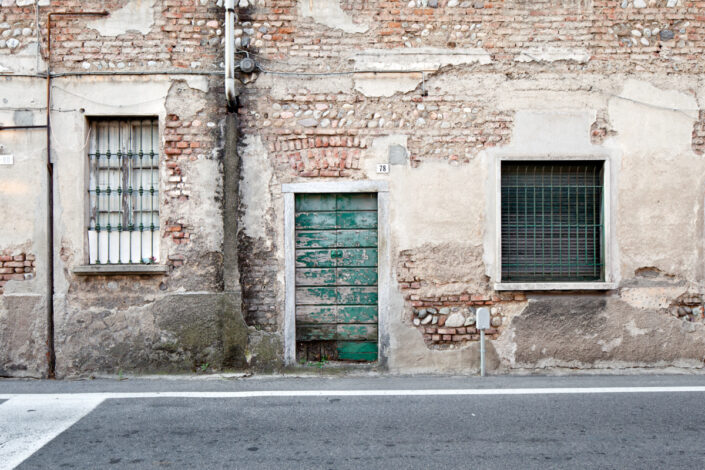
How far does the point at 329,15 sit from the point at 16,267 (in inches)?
187

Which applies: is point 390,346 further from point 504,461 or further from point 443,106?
point 504,461

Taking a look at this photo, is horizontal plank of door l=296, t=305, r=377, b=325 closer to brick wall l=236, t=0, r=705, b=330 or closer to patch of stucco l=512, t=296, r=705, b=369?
brick wall l=236, t=0, r=705, b=330

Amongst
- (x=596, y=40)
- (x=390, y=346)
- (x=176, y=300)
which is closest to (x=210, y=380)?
(x=176, y=300)

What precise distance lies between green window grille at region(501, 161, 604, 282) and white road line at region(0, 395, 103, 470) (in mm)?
4870

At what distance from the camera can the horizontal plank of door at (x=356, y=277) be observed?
7453 mm

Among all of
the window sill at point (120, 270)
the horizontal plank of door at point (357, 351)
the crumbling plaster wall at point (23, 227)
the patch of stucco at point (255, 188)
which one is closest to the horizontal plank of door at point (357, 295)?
the horizontal plank of door at point (357, 351)

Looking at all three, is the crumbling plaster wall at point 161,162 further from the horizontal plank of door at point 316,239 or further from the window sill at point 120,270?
the horizontal plank of door at point 316,239

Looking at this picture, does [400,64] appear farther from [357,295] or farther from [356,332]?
[356,332]

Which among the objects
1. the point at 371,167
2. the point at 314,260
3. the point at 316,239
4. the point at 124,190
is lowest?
the point at 314,260

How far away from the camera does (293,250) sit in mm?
7367

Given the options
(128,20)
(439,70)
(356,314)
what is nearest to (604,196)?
(439,70)

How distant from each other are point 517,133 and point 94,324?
17.9 ft

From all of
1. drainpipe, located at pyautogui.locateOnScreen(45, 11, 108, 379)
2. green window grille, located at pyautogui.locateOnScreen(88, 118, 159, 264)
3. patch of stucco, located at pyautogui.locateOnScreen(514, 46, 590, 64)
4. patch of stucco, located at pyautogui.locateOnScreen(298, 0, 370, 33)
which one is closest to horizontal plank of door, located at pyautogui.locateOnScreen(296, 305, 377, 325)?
green window grille, located at pyautogui.locateOnScreen(88, 118, 159, 264)

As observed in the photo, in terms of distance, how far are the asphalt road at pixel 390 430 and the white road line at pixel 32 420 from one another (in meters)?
0.06
